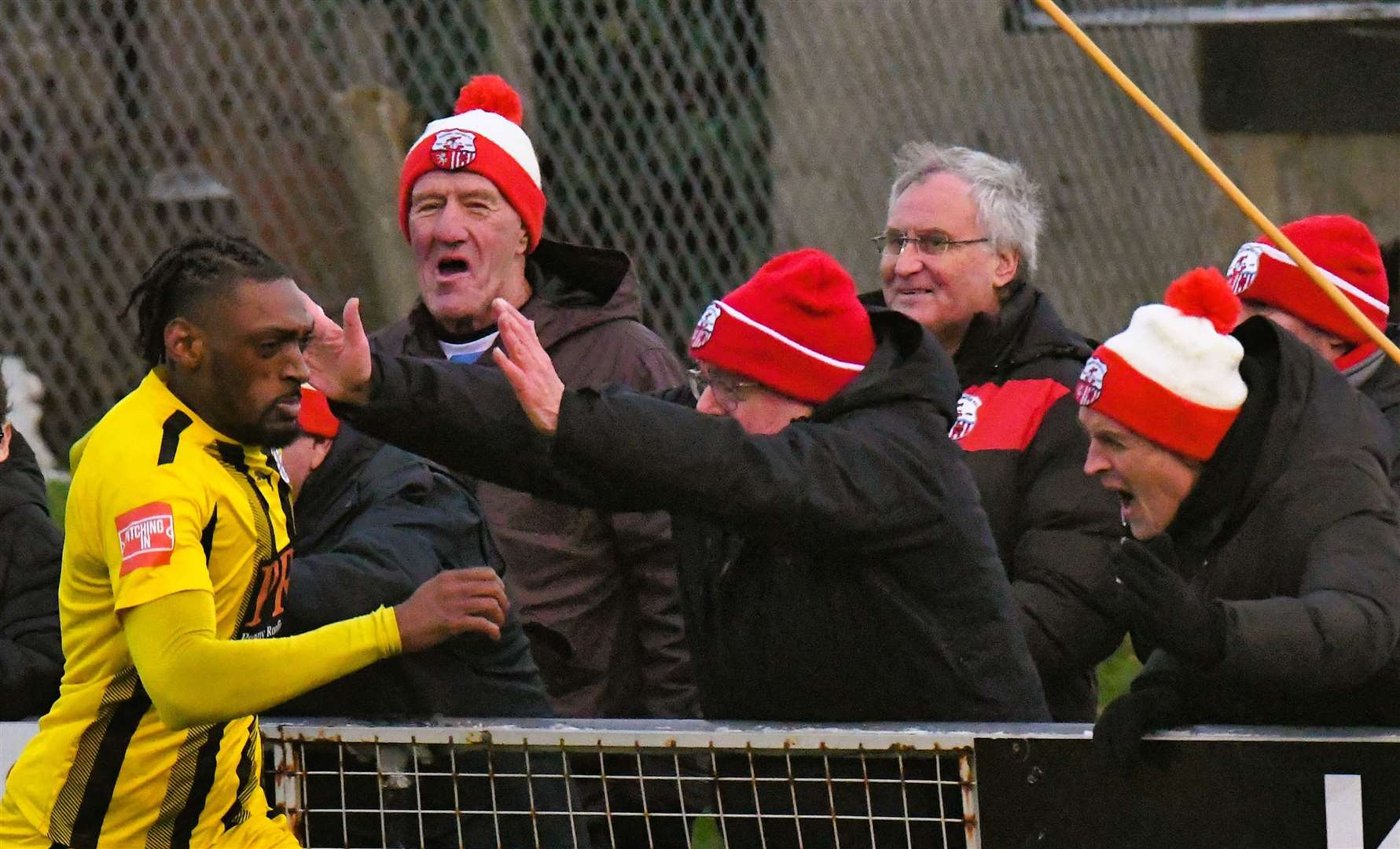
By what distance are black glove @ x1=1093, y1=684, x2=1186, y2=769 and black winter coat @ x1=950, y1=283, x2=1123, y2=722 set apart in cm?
96

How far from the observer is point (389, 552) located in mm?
4105

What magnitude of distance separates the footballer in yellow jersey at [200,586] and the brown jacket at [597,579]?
3.73 ft

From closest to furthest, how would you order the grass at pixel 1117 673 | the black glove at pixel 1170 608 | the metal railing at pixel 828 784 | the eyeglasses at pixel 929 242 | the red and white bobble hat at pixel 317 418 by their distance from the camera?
the black glove at pixel 1170 608
the metal railing at pixel 828 784
the red and white bobble hat at pixel 317 418
the eyeglasses at pixel 929 242
the grass at pixel 1117 673

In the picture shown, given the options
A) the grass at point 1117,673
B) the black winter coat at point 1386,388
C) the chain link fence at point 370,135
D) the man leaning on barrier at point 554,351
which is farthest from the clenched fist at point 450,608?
the chain link fence at point 370,135

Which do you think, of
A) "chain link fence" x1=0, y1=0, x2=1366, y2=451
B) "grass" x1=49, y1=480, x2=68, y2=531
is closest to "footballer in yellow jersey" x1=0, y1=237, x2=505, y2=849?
"chain link fence" x1=0, y1=0, x2=1366, y2=451

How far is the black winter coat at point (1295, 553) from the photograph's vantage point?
318 centimetres

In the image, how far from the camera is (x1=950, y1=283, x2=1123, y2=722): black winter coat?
14.6 ft

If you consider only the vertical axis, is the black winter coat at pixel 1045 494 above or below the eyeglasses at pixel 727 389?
below

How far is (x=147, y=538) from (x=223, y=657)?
0.67ft

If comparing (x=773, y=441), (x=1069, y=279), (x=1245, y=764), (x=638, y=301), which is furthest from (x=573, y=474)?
(x=1069, y=279)

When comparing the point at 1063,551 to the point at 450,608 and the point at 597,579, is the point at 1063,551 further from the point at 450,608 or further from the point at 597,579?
the point at 450,608

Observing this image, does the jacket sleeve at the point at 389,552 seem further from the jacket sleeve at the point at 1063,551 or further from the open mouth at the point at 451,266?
the jacket sleeve at the point at 1063,551

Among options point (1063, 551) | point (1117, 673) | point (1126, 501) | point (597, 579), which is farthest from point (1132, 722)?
point (1117, 673)

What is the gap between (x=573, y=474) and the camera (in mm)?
3584
